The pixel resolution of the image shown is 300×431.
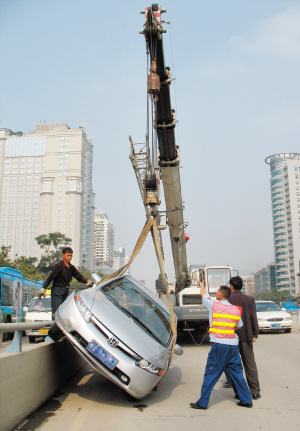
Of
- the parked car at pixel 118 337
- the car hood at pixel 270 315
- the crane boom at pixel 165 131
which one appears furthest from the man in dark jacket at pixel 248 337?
the car hood at pixel 270 315

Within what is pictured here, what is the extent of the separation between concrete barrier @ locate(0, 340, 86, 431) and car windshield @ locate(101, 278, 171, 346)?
117 centimetres

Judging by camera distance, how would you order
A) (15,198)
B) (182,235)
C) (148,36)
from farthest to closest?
(15,198)
(182,235)
(148,36)

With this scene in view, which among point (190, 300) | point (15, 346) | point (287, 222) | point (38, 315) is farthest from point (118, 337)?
point (287, 222)

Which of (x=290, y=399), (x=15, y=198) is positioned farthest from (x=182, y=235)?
(x=15, y=198)

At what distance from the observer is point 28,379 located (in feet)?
15.0

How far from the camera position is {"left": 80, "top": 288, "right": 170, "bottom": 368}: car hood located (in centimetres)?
497

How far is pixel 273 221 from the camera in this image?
464 feet

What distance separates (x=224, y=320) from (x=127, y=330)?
126 cm

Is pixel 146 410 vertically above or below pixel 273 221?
below

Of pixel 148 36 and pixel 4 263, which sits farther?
pixel 4 263

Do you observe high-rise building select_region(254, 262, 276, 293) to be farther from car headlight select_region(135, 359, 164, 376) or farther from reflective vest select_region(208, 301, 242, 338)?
car headlight select_region(135, 359, 164, 376)

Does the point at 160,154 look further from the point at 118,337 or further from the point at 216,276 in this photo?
the point at 118,337

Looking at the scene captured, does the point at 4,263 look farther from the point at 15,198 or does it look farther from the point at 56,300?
the point at 15,198

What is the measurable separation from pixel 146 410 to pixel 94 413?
652mm
